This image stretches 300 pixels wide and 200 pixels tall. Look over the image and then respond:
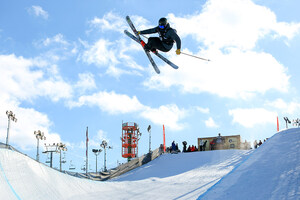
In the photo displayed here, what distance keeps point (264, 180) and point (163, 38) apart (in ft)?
18.4

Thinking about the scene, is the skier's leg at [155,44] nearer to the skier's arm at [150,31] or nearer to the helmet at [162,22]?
the skier's arm at [150,31]

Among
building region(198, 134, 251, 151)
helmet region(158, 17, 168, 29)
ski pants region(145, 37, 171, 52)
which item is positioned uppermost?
helmet region(158, 17, 168, 29)

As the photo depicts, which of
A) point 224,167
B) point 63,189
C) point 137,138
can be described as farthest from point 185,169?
point 137,138

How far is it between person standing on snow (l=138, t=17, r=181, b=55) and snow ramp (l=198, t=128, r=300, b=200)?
15.1 ft

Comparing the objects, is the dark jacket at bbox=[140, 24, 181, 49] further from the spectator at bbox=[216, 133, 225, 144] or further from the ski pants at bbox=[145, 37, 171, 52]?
the spectator at bbox=[216, 133, 225, 144]

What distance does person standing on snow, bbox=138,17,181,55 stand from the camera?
411 inches

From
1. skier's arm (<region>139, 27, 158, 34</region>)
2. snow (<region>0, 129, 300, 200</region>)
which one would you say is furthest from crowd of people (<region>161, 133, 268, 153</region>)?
skier's arm (<region>139, 27, 158, 34</region>)

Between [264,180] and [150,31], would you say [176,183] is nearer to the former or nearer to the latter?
[264,180]

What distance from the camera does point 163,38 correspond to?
10711 millimetres

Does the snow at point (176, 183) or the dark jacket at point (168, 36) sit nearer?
the snow at point (176, 183)

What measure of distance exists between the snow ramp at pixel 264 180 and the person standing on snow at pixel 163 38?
4604 mm

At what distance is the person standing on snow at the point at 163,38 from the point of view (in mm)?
10445

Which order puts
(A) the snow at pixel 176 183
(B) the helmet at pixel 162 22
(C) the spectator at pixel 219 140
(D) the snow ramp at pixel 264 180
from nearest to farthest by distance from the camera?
(D) the snow ramp at pixel 264 180 → (A) the snow at pixel 176 183 → (B) the helmet at pixel 162 22 → (C) the spectator at pixel 219 140

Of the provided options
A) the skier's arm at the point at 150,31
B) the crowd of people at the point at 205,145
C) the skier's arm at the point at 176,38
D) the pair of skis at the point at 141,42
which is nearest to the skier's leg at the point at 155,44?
the skier's arm at the point at 150,31
